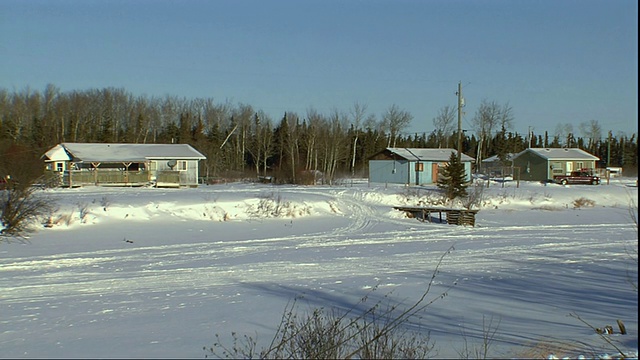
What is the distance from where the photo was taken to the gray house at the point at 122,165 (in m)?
48.3

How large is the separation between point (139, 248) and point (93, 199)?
29.6 feet

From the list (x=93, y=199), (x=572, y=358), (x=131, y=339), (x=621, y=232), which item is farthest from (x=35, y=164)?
(x=621, y=232)

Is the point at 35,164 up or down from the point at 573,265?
up

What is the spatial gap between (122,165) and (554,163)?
138 feet

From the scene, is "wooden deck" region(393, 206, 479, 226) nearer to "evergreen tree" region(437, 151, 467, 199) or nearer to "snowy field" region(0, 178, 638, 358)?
"snowy field" region(0, 178, 638, 358)

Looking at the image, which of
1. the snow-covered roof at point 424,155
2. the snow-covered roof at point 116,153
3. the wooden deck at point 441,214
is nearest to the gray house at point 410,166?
the snow-covered roof at point 424,155

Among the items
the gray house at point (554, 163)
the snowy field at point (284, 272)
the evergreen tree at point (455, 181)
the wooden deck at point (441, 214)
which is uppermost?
the gray house at point (554, 163)

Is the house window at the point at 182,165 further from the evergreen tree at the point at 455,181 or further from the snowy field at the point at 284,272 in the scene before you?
the evergreen tree at the point at 455,181

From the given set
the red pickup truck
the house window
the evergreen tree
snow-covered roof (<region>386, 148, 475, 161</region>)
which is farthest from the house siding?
the house window

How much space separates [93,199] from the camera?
31906 mm

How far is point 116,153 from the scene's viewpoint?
173 ft

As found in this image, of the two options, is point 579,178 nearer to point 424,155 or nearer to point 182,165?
point 424,155

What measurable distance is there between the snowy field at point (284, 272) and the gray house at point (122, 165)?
50.5 feet

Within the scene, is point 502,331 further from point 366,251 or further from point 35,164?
point 35,164
